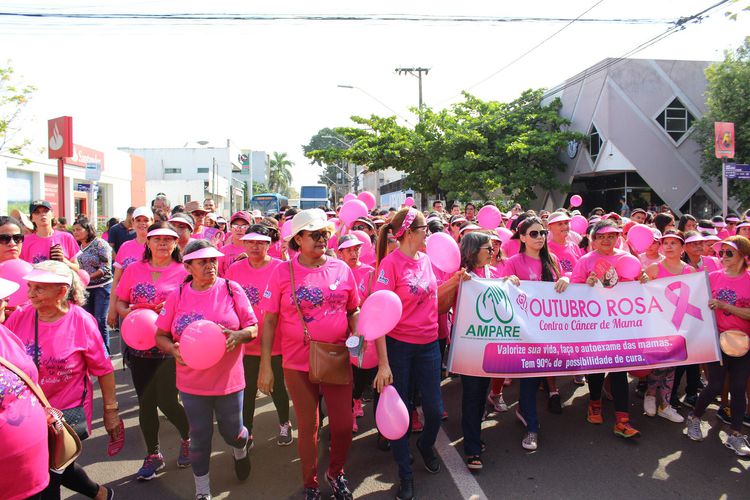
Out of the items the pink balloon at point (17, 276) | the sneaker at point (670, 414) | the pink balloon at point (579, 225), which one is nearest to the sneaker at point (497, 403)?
the sneaker at point (670, 414)

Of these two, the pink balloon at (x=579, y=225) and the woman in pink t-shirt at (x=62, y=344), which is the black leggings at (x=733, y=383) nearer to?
the pink balloon at (x=579, y=225)

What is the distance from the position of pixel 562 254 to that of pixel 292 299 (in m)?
3.38

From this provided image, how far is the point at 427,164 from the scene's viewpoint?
93.1 feet

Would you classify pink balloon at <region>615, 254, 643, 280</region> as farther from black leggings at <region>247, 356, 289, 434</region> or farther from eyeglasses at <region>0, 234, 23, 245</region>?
eyeglasses at <region>0, 234, 23, 245</region>

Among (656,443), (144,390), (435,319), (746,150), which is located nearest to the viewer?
(435,319)

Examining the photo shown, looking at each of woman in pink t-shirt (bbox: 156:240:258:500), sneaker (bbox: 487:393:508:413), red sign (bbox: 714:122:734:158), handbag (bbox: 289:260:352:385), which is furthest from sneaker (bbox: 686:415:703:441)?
red sign (bbox: 714:122:734:158)

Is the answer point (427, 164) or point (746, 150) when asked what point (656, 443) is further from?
point (427, 164)

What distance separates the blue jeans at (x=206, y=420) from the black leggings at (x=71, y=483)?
0.62 meters

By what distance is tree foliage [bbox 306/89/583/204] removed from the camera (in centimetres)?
2678

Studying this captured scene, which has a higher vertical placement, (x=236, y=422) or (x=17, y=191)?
(x=17, y=191)

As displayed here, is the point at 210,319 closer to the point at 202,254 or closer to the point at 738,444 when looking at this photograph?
the point at 202,254

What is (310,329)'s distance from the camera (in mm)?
3613

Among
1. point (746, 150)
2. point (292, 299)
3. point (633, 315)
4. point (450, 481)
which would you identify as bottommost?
point (450, 481)

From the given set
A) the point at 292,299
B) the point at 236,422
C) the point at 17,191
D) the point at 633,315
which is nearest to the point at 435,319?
the point at 292,299
